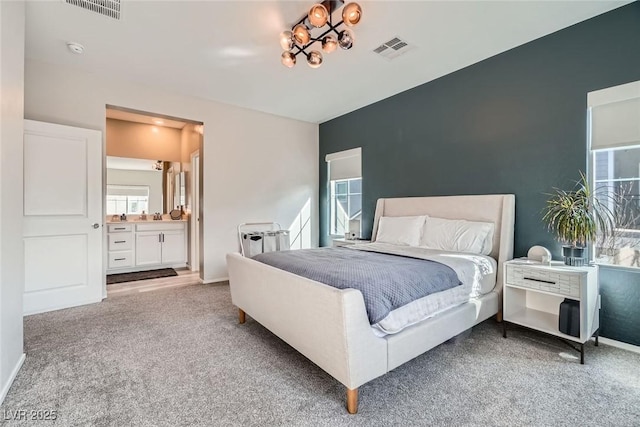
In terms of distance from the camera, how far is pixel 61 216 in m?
3.24

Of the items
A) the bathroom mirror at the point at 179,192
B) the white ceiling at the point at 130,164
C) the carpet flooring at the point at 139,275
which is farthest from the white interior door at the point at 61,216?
the bathroom mirror at the point at 179,192

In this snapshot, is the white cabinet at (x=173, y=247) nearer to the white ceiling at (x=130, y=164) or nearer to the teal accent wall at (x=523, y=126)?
the white ceiling at (x=130, y=164)

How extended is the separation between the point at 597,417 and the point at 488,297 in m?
1.12

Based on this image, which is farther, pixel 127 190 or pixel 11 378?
pixel 127 190

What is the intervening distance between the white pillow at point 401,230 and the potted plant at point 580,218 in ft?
4.26

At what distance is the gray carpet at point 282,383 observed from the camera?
1569mm

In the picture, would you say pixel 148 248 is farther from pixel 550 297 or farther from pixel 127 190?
pixel 550 297

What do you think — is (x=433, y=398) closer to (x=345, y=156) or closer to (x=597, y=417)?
(x=597, y=417)

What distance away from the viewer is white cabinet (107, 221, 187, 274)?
488cm

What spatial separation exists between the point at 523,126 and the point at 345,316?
2755 mm

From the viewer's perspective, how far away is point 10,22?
6.18 ft

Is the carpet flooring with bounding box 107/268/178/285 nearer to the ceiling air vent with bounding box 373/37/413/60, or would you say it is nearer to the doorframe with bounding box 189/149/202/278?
the doorframe with bounding box 189/149/202/278

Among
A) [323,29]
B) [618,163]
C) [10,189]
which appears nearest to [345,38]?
[323,29]

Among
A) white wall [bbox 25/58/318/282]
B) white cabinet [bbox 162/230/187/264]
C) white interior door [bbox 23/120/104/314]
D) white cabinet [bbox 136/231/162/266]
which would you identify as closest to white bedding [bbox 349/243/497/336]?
white wall [bbox 25/58/318/282]
